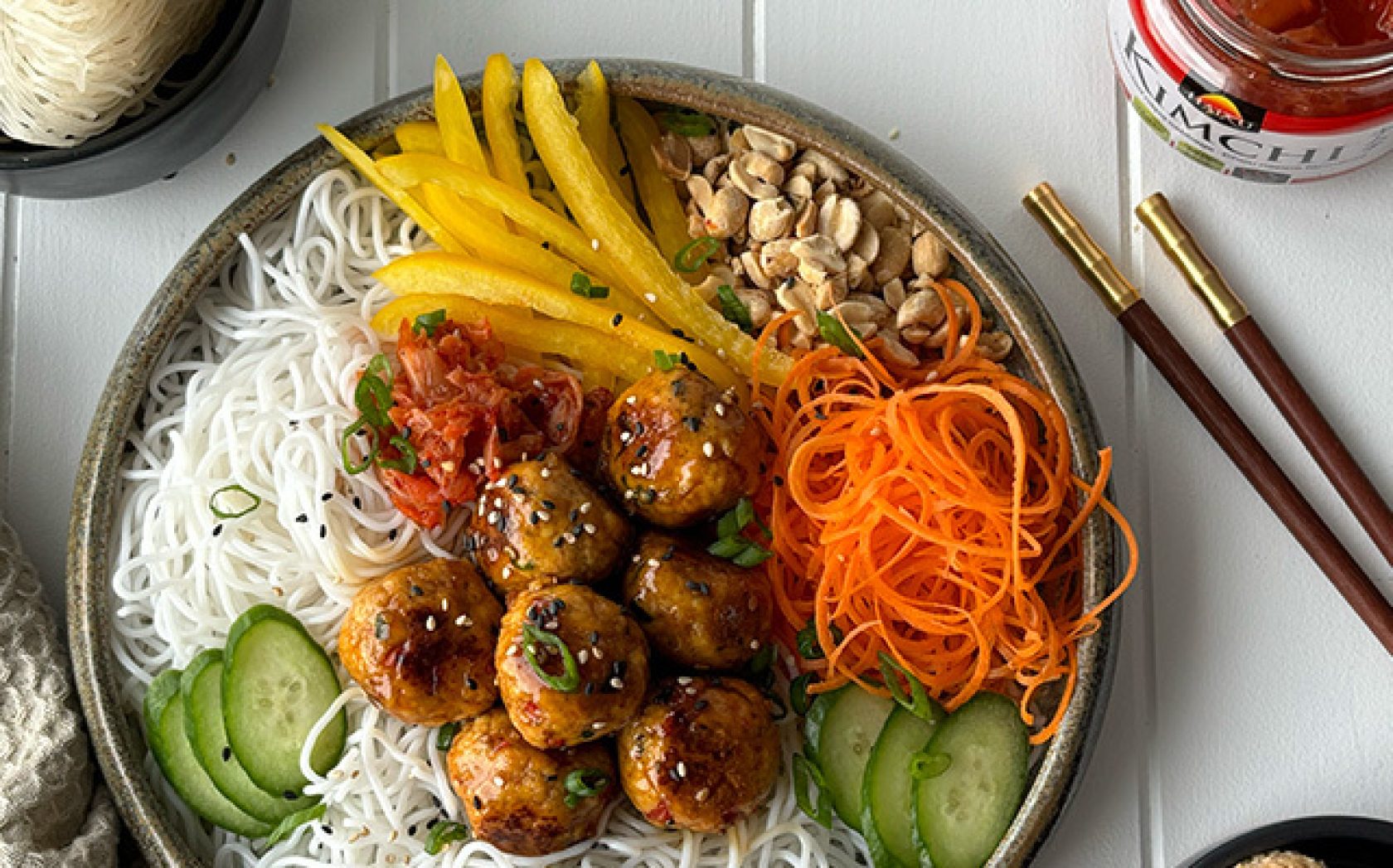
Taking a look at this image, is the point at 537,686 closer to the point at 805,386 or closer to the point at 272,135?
the point at 805,386

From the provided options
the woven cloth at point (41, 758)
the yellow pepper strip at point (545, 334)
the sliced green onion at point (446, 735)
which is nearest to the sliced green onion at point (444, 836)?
the sliced green onion at point (446, 735)

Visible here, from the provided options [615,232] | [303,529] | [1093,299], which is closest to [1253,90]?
[1093,299]

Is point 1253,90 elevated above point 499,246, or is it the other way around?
point 1253,90

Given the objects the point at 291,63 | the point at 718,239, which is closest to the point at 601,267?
the point at 718,239

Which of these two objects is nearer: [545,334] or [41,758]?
[41,758]

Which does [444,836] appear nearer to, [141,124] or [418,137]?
[418,137]

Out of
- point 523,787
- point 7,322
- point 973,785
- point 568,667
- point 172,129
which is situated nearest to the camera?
point 568,667

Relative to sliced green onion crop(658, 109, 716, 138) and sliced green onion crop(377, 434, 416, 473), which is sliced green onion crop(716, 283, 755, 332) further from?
sliced green onion crop(377, 434, 416, 473)
